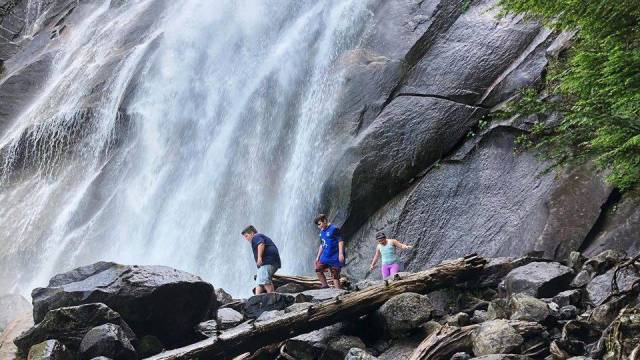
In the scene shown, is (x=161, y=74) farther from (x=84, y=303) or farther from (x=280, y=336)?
(x=280, y=336)

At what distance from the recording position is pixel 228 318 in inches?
408

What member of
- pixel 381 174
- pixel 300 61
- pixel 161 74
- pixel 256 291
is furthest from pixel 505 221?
pixel 161 74

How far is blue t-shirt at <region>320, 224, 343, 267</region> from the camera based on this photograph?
40.1 ft

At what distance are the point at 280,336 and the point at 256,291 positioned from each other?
4.00 meters

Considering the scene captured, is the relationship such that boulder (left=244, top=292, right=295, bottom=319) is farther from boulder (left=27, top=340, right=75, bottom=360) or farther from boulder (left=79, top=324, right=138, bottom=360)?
boulder (left=27, top=340, right=75, bottom=360)

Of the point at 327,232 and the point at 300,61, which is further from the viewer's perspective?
the point at 300,61

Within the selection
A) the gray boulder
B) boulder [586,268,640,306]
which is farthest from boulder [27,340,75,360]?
boulder [586,268,640,306]

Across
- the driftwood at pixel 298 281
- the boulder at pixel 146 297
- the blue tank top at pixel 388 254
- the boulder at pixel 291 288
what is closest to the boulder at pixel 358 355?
the boulder at pixel 146 297

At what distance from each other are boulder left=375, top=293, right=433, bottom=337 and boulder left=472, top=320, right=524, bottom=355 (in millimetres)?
1100

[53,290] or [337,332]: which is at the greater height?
[53,290]

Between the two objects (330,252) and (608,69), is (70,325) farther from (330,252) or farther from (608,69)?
(608,69)

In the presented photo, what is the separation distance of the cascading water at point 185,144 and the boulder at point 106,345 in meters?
7.69

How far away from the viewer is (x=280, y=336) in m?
8.10

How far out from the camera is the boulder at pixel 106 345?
337 inches
